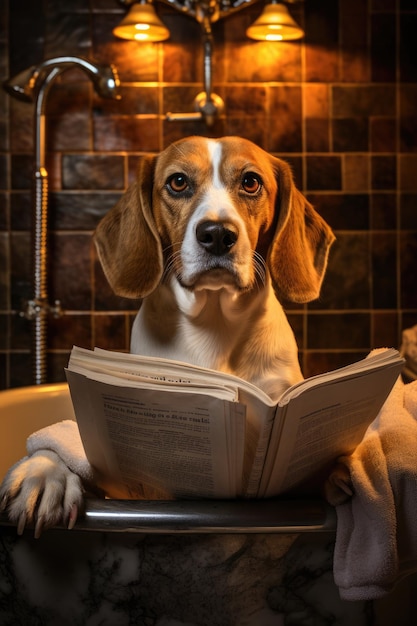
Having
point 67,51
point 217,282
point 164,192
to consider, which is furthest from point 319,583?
point 67,51

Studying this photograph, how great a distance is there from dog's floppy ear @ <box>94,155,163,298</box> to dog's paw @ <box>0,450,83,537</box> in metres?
0.42


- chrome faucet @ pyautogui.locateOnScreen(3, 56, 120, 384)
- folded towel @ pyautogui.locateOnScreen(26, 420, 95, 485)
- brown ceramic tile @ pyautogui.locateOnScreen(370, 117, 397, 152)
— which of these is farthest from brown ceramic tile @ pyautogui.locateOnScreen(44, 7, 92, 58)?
folded towel @ pyautogui.locateOnScreen(26, 420, 95, 485)

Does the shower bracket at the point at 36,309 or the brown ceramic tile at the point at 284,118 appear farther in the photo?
the brown ceramic tile at the point at 284,118

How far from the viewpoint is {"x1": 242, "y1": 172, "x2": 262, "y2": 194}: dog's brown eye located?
124cm

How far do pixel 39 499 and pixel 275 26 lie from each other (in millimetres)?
1559

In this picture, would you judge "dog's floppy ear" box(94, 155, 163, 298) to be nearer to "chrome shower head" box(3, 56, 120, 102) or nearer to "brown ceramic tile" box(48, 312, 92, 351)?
"chrome shower head" box(3, 56, 120, 102)

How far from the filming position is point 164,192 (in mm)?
1261

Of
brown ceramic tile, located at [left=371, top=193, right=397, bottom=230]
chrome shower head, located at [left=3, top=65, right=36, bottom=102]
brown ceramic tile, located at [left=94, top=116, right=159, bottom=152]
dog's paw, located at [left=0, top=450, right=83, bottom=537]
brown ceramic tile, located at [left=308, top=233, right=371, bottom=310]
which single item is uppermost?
chrome shower head, located at [left=3, top=65, right=36, bottom=102]

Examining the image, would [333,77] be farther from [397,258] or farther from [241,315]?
[241,315]

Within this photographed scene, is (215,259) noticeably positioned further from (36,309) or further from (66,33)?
(66,33)

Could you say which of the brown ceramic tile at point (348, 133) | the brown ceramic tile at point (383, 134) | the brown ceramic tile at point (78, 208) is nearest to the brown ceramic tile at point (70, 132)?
the brown ceramic tile at point (78, 208)

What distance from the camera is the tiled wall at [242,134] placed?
220 centimetres

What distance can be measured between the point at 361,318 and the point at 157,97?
2.88ft

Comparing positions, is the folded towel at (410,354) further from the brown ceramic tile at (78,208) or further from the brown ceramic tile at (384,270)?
the brown ceramic tile at (78,208)
